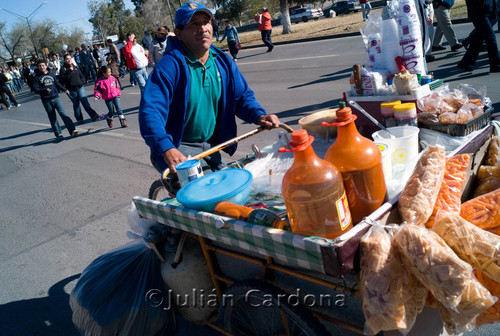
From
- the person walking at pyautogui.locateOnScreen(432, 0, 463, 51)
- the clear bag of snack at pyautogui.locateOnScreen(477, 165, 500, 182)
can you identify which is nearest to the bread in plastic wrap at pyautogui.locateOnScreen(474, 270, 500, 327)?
the clear bag of snack at pyautogui.locateOnScreen(477, 165, 500, 182)

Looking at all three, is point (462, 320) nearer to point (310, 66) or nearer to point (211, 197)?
point (211, 197)

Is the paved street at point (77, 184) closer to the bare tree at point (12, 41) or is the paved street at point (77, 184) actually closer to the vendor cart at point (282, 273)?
the vendor cart at point (282, 273)

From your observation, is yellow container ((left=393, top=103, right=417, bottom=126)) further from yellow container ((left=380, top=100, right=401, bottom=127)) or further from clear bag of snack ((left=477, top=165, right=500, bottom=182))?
clear bag of snack ((left=477, top=165, right=500, bottom=182))

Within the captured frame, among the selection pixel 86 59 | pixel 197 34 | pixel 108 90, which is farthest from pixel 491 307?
pixel 86 59

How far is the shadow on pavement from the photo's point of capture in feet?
10.3

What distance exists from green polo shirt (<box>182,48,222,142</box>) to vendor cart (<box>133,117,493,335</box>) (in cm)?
86

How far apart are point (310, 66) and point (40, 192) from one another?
27.8 feet

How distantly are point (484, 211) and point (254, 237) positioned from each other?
3.28ft

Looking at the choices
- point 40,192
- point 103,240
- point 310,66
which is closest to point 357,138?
point 103,240

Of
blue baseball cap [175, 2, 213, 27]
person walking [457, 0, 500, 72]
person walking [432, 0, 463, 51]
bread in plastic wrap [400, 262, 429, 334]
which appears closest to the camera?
bread in plastic wrap [400, 262, 429, 334]

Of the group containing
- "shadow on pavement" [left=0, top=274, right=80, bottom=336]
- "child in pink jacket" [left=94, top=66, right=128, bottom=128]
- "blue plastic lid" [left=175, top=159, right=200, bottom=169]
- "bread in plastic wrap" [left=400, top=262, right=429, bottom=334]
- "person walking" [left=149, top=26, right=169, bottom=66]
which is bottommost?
"shadow on pavement" [left=0, top=274, right=80, bottom=336]

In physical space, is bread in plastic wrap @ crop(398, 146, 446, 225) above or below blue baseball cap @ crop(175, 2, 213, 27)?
below

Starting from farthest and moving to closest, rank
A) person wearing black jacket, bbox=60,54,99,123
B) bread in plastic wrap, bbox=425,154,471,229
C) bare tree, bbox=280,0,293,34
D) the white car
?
the white car, bare tree, bbox=280,0,293,34, person wearing black jacket, bbox=60,54,99,123, bread in plastic wrap, bbox=425,154,471,229

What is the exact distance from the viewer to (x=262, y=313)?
2.16 m
